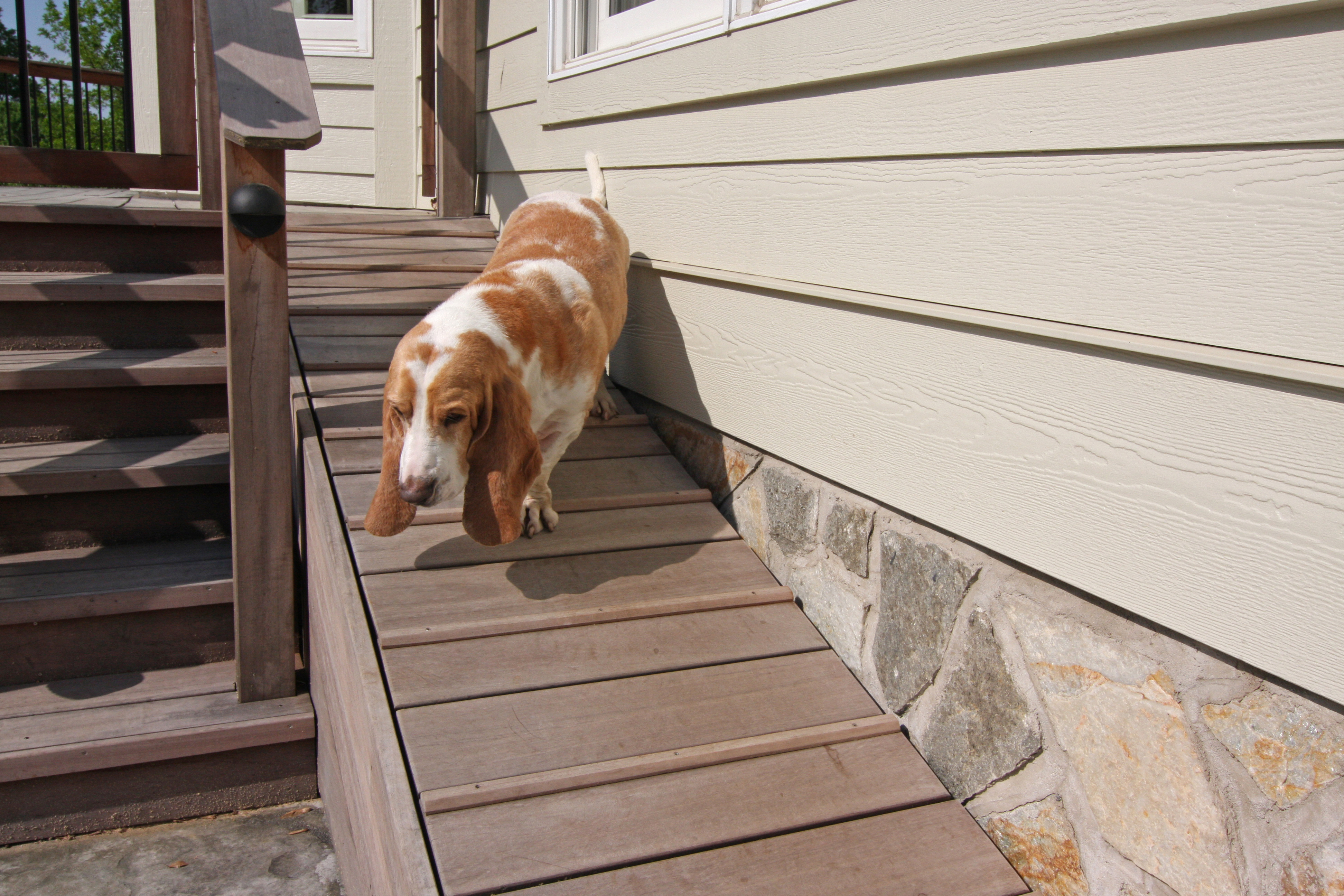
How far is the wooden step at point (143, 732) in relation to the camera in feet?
8.07

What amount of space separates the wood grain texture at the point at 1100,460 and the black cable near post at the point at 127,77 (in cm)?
433

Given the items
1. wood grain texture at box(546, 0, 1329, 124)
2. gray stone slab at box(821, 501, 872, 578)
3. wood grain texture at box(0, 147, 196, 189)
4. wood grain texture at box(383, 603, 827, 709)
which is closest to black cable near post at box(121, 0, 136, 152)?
wood grain texture at box(0, 147, 196, 189)

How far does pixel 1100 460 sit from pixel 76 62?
16.0 ft

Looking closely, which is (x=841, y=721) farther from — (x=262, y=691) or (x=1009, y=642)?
(x=262, y=691)

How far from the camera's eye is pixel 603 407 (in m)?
3.42

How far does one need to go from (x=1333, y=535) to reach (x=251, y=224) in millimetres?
2342

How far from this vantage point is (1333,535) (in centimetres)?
141

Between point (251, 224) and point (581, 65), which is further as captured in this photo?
point (581, 65)

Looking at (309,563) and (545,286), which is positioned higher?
(545,286)

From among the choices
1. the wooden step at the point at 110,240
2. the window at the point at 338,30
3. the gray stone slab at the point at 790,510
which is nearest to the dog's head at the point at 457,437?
the gray stone slab at the point at 790,510

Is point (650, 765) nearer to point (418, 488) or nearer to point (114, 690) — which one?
point (418, 488)

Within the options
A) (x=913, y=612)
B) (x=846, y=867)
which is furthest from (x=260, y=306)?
(x=846, y=867)

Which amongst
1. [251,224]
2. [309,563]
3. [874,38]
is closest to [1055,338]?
[874,38]

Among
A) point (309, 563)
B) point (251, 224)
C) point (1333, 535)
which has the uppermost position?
point (251, 224)
